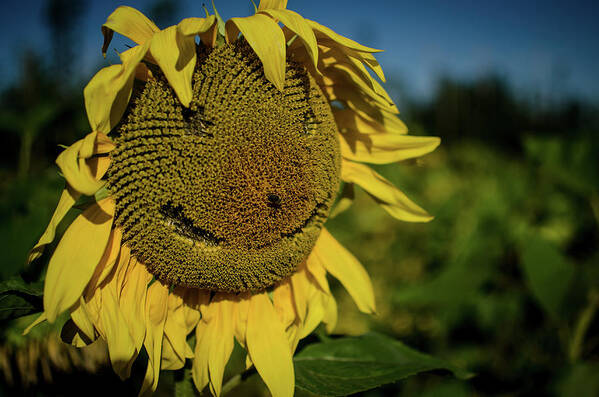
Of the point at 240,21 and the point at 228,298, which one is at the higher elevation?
the point at 240,21

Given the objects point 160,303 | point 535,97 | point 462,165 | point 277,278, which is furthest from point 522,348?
point 535,97

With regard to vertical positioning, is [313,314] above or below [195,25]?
below

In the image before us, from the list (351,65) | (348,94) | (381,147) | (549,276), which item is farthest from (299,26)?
(549,276)

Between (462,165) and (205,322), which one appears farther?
(462,165)

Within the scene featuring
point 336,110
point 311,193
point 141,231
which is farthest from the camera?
point 336,110

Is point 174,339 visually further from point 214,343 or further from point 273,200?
point 273,200

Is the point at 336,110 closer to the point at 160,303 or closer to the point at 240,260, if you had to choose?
the point at 240,260
